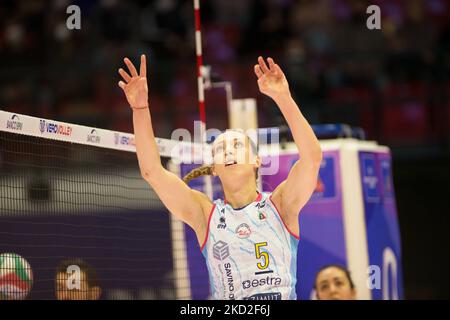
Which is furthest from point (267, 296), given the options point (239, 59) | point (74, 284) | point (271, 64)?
point (239, 59)

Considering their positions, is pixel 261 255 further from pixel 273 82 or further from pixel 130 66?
pixel 130 66

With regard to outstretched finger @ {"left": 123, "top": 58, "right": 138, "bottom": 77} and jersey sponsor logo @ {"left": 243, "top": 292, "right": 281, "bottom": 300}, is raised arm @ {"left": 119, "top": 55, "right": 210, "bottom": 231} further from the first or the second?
jersey sponsor logo @ {"left": 243, "top": 292, "right": 281, "bottom": 300}

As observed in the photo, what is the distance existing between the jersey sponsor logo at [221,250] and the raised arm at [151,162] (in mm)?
219

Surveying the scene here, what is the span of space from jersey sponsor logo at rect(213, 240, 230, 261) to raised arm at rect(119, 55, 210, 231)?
22 centimetres

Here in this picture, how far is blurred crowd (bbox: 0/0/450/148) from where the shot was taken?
14469 millimetres

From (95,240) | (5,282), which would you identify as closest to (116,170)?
(95,240)

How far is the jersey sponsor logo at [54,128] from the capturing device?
7.04 metres

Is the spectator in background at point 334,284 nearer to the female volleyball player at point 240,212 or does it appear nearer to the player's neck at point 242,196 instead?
the female volleyball player at point 240,212

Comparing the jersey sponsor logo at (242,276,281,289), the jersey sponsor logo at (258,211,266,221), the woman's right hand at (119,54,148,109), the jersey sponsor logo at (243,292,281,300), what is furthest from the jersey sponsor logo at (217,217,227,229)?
the woman's right hand at (119,54,148,109)

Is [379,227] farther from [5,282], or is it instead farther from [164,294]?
[5,282]

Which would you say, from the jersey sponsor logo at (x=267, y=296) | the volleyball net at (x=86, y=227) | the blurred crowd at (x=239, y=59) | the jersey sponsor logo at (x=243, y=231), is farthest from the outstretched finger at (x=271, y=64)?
the blurred crowd at (x=239, y=59)

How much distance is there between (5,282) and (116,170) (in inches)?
190

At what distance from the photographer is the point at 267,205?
6.32 m
